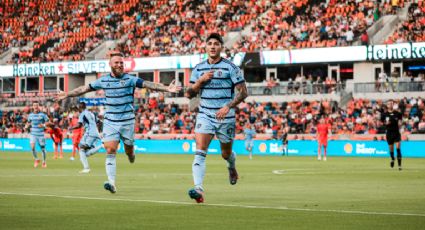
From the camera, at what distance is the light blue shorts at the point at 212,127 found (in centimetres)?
1527

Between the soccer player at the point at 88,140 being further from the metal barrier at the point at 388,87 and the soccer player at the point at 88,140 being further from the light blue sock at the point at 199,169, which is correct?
the metal barrier at the point at 388,87

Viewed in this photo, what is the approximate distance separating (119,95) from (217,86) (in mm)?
3010

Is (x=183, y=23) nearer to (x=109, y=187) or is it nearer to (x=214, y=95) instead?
(x=109, y=187)

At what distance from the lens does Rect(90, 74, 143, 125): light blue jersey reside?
17.6 metres

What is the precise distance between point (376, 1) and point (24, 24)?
Result: 1376 inches

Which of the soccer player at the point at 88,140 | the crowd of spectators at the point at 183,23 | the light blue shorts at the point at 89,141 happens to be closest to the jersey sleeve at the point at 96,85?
the soccer player at the point at 88,140

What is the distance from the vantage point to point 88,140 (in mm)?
28750

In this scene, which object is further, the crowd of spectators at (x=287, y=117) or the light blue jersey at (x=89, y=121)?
the crowd of spectators at (x=287, y=117)

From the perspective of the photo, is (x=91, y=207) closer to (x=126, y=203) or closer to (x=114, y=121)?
(x=126, y=203)

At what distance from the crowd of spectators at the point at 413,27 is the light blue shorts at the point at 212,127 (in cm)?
4046

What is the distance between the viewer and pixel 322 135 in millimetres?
42750

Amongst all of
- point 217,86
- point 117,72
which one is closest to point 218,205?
point 217,86

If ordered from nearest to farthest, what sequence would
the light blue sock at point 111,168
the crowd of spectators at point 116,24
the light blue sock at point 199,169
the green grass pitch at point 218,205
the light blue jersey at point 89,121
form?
the green grass pitch at point 218,205, the light blue sock at point 199,169, the light blue sock at point 111,168, the light blue jersey at point 89,121, the crowd of spectators at point 116,24

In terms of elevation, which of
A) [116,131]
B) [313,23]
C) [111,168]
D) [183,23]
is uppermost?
[183,23]
